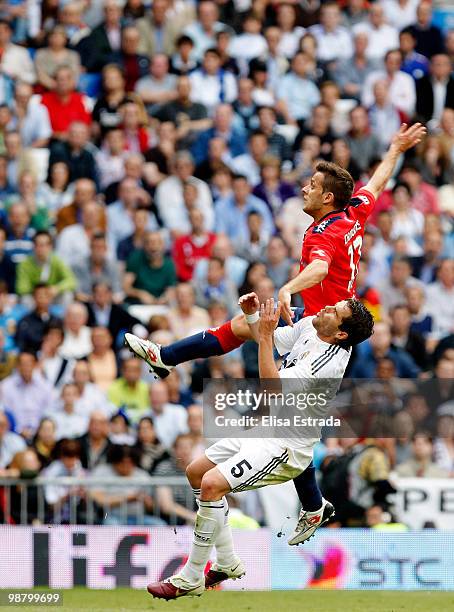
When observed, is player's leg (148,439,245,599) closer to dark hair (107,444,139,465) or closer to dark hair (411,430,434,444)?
dark hair (107,444,139,465)

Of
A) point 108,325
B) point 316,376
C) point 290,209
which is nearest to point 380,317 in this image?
point 290,209

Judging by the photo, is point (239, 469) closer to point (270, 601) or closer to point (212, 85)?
point (270, 601)

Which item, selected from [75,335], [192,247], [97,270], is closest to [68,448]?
[75,335]

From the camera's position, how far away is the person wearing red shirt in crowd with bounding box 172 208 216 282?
1856cm

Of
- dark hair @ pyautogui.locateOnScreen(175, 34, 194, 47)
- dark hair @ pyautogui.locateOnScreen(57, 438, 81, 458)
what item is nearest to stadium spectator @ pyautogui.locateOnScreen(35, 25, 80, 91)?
dark hair @ pyautogui.locateOnScreen(175, 34, 194, 47)

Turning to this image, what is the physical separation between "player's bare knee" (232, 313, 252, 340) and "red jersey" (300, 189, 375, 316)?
50 centimetres

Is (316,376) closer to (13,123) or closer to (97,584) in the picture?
(97,584)

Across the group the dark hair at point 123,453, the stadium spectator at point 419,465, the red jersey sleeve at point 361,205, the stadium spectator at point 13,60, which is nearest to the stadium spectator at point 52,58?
the stadium spectator at point 13,60

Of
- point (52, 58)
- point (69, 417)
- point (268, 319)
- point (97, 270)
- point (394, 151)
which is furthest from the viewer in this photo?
point (52, 58)

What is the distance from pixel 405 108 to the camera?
21.7 m

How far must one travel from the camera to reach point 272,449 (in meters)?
10.9

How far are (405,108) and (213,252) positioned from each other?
15.9ft

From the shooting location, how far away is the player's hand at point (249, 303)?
10.8 m

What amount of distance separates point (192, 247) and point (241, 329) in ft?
24.2
